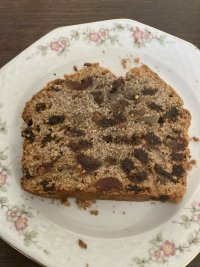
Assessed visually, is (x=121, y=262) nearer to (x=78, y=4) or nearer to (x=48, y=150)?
(x=48, y=150)

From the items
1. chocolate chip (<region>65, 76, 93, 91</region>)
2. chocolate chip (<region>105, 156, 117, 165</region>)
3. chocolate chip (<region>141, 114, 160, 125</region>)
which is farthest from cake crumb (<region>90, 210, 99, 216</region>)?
chocolate chip (<region>65, 76, 93, 91</region>)

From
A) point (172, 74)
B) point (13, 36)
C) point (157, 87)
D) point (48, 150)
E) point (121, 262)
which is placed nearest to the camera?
point (121, 262)

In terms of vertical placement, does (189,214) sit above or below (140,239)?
above

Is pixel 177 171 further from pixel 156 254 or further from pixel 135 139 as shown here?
pixel 156 254

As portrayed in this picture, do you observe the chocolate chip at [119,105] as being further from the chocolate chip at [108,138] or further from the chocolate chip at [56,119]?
the chocolate chip at [56,119]

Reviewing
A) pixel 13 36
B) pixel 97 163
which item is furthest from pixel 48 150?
pixel 13 36

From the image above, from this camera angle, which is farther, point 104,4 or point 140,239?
point 104,4

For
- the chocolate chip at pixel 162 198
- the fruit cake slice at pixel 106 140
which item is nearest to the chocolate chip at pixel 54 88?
the fruit cake slice at pixel 106 140
